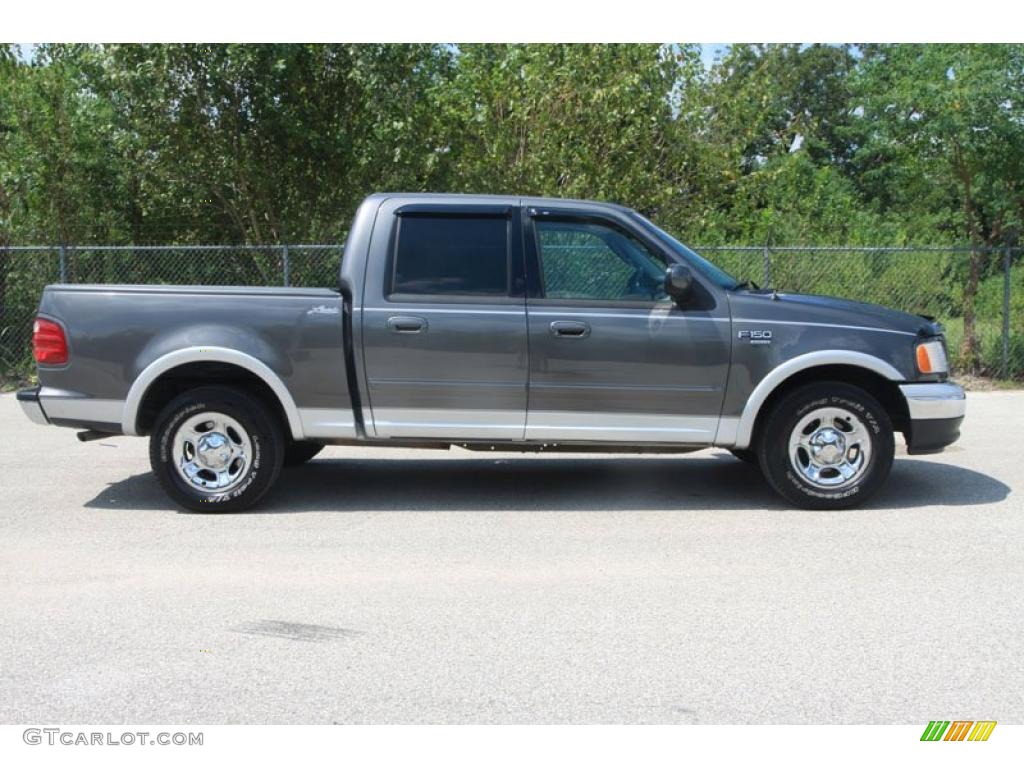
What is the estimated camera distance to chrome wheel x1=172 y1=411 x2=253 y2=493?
7.12 m

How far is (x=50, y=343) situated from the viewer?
280 inches

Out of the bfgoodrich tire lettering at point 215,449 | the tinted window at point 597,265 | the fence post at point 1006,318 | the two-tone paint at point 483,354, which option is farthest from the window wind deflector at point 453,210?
the fence post at point 1006,318

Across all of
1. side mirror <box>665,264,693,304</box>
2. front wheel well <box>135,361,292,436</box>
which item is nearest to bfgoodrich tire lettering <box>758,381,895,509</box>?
side mirror <box>665,264,693,304</box>

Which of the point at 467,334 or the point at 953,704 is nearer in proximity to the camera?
the point at 953,704

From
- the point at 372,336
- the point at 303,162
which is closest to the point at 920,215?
the point at 303,162

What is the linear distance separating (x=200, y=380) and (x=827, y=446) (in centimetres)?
410

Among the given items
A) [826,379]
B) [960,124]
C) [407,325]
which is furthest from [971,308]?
[407,325]

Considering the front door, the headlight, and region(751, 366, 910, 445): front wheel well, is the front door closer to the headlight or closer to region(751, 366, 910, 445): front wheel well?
region(751, 366, 910, 445): front wheel well

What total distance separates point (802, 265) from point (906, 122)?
235cm

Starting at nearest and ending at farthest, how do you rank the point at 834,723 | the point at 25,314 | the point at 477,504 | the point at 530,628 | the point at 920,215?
the point at 834,723
the point at 530,628
the point at 477,504
the point at 25,314
the point at 920,215

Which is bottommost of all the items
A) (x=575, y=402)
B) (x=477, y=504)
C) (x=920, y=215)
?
(x=477, y=504)

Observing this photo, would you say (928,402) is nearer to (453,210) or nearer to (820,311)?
(820,311)

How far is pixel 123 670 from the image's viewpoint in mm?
4406

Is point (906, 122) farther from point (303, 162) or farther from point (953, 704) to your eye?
point (953, 704)
